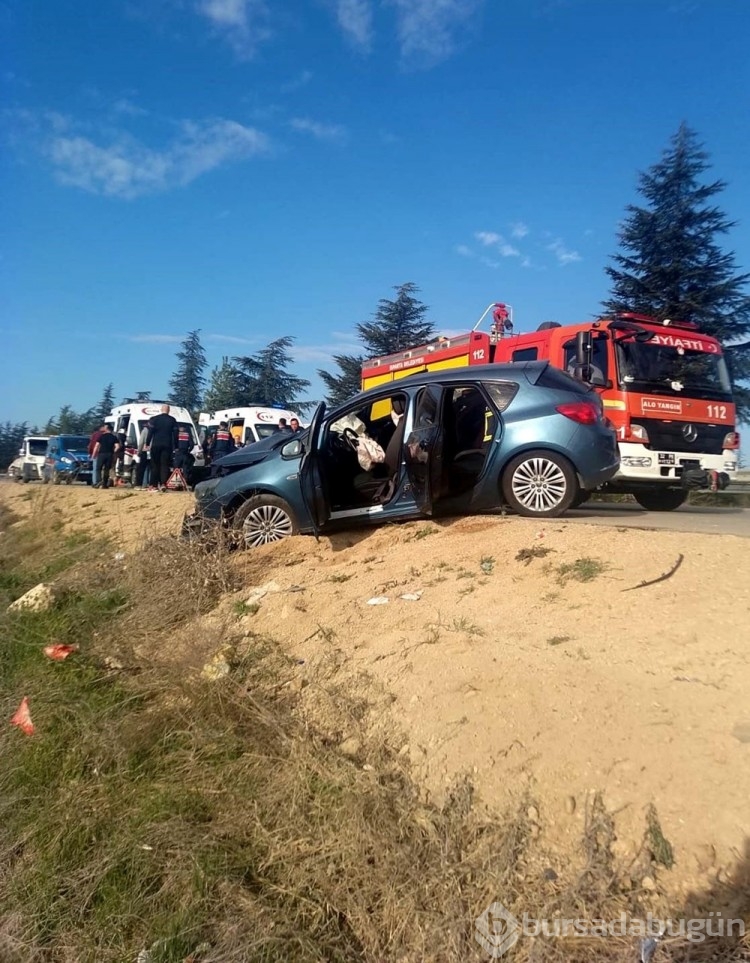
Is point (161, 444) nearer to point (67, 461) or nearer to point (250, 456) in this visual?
point (250, 456)

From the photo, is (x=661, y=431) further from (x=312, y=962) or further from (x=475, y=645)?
(x=312, y=962)

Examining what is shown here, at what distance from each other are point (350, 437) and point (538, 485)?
1978 millimetres

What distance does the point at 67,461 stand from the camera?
2172 cm

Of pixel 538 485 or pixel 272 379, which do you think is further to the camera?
pixel 272 379

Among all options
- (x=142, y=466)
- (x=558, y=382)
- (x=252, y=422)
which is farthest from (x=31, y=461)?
(x=558, y=382)

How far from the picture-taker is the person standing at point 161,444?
46.1 ft

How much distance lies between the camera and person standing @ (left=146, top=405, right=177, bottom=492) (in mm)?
14055

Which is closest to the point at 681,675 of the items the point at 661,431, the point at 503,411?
the point at 503,411

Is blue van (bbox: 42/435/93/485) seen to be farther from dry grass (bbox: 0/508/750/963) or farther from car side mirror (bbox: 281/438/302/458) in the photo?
Result: dry grass (bbox: 0/508/750/963)

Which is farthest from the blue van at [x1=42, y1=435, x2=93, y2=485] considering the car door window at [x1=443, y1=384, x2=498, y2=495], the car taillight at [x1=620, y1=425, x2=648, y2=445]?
the car taillight at [x1=620, y1=425, x2=648, y2=445]

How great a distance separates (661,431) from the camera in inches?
389

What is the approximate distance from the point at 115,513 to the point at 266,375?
97.6ft

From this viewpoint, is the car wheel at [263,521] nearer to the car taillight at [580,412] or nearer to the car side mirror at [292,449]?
the car side mirror at [292,449]

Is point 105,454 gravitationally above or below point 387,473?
above
